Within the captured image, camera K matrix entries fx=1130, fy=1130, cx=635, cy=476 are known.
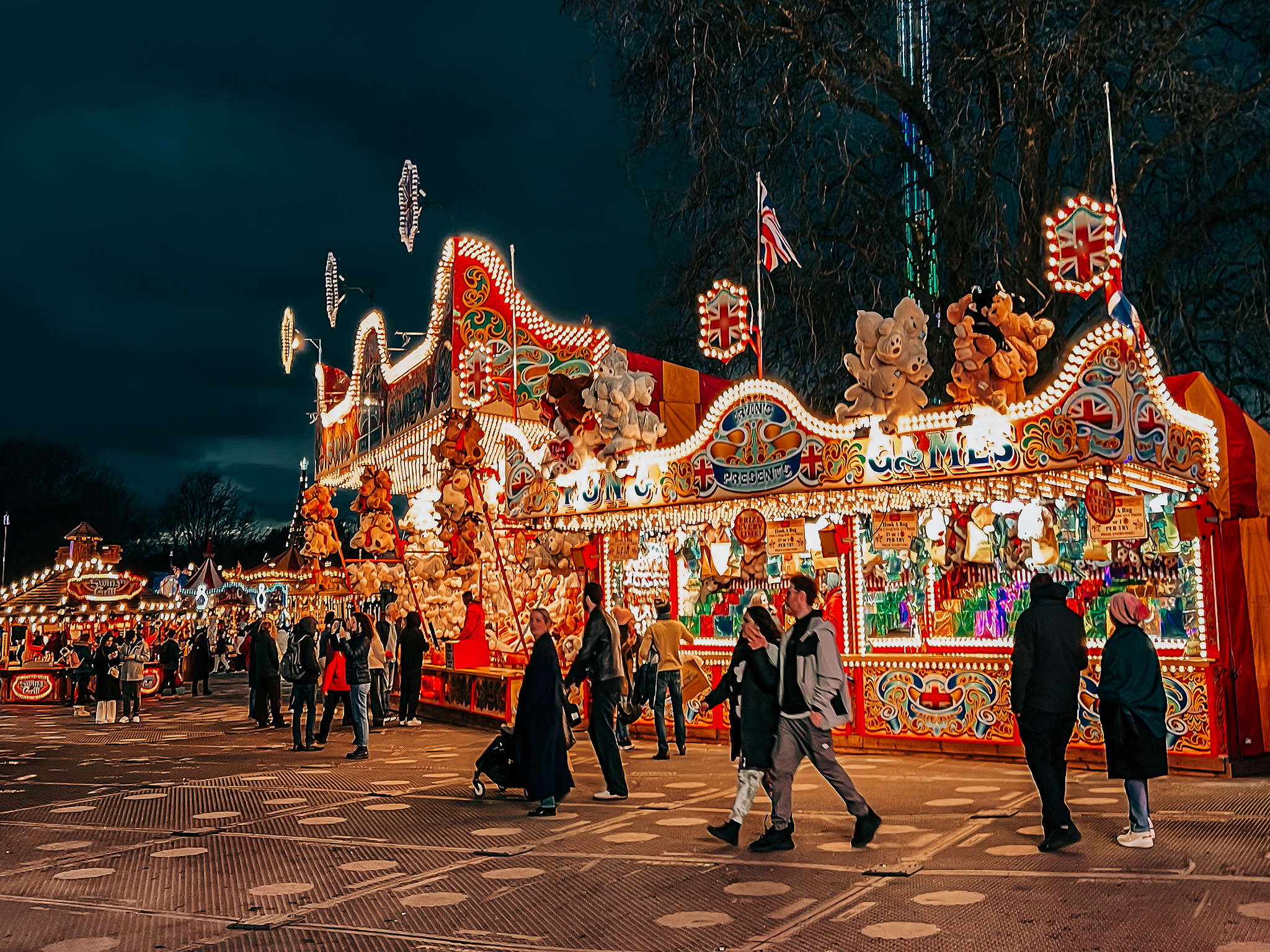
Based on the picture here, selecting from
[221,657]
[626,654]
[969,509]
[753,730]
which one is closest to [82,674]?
[221,657]

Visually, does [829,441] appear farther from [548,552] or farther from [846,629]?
[548,552]

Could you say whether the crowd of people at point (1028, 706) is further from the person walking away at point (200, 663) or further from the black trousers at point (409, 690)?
the person walking away at point (200, 663)

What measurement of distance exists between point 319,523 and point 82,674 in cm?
562

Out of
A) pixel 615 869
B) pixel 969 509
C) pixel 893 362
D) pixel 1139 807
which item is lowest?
pixel 615 869

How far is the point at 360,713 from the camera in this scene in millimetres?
12172

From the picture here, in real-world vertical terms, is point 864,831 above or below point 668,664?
below

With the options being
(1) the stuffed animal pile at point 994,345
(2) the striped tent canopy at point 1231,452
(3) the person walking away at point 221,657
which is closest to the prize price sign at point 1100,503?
(1) the stuffed animal pile at point 994,345

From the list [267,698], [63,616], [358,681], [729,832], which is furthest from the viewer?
[63,616]

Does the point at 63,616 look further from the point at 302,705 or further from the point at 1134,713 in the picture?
the point at 1134,713

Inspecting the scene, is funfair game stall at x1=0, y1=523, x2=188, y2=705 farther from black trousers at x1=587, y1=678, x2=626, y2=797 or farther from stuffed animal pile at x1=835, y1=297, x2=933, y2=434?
stuffed animal pile at x1=835, y1=297, x2=933, y2=434

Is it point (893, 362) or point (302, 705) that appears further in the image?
point (302, 705)

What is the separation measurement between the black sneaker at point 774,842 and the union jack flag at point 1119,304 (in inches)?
213

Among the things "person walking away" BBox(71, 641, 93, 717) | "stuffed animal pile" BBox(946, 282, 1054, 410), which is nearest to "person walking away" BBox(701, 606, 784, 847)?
"stuffed animal pile" BBox(946, 282, 1054, 410)

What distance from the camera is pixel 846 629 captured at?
13188 millimetres
